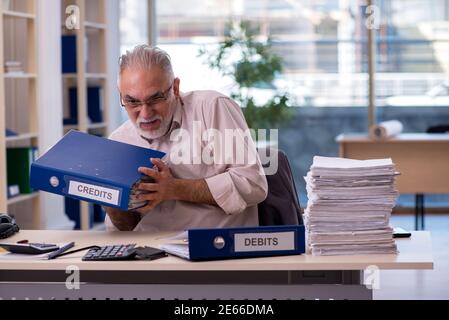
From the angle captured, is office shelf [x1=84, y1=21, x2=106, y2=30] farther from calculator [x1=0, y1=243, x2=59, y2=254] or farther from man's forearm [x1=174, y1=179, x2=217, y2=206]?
calculator [x1=0, y1=243, x2=59, y2=254]

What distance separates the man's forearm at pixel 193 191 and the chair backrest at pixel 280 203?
26 centimetres

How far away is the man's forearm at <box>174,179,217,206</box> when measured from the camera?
292cm

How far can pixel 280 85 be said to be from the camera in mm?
8547

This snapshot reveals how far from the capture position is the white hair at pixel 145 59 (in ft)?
9.89

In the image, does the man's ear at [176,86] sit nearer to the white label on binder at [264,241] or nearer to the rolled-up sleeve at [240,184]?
the rolled-up sleeve at [240,184]

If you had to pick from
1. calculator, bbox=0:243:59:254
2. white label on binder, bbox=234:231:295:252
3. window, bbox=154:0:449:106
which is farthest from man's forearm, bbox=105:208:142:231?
window, bbox=154:0:449:106

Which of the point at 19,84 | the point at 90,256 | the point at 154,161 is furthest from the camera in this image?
the point at 19,84

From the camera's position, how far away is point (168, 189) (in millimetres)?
2871

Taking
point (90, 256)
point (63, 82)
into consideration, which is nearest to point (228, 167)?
point (90, 256)

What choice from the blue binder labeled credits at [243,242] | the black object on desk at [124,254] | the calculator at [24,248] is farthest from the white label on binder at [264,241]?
the calculator at [24,248]

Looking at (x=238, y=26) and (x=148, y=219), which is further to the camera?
(x=238, y=26)

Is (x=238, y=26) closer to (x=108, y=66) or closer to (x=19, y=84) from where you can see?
(x=108, y=66)
